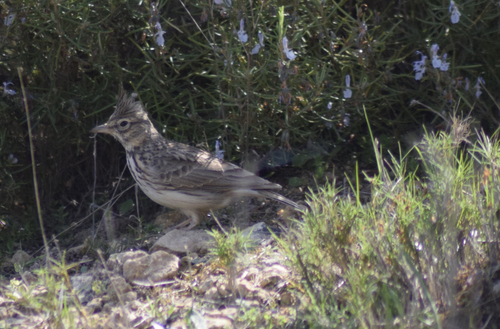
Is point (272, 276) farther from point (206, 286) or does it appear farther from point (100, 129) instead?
point (100, 129)

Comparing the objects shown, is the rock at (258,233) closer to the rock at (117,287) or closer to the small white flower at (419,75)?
the rock at (117,287)

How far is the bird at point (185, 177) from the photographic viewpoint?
15.6ft

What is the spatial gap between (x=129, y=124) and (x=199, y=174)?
73cm

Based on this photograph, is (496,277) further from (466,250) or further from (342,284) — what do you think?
(342,284)

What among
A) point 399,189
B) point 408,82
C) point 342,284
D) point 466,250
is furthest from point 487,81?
point 342,284

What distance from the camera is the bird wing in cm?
480

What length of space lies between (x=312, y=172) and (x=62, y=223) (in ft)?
7.65

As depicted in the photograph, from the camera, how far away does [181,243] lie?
3.91 metres

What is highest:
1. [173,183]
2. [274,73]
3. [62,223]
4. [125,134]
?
[274,73]

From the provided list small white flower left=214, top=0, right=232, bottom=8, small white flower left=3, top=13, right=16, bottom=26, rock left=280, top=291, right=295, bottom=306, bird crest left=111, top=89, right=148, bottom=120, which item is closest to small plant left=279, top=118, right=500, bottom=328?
rock left=280, top=291, right=295, bottom=306

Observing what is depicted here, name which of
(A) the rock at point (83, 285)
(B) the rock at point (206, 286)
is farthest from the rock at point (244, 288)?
(A) the rock at point (83, 285)

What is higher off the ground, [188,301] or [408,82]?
[408,82]

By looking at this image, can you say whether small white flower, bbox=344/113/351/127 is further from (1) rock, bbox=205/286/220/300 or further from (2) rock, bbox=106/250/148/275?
(1) rock, bbox=205/286/220/300

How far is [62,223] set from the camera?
5312 millimetres
